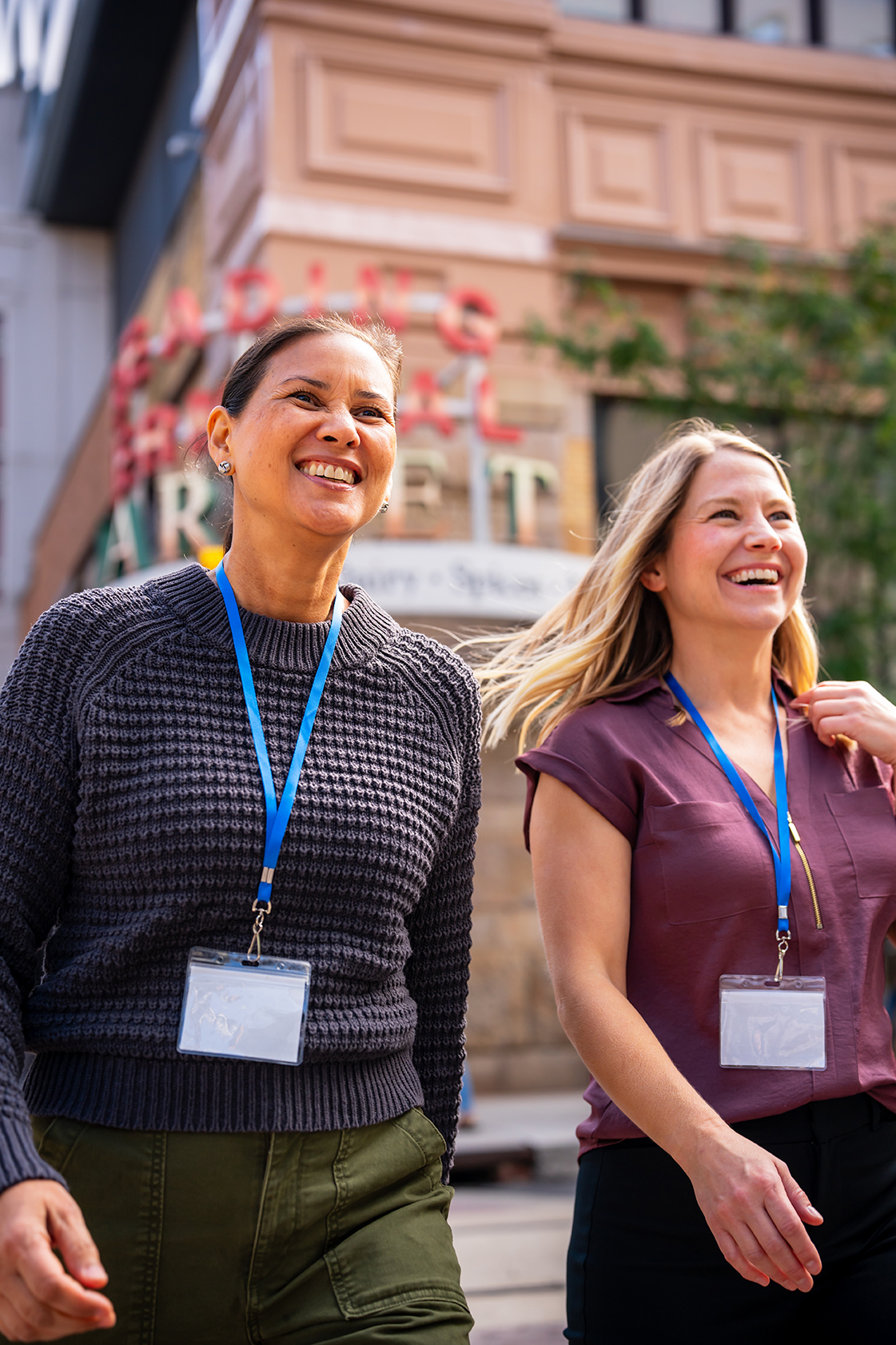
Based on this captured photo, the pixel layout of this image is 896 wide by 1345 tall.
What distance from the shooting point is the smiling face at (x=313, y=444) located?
215cm

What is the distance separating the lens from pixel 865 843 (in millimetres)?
2533

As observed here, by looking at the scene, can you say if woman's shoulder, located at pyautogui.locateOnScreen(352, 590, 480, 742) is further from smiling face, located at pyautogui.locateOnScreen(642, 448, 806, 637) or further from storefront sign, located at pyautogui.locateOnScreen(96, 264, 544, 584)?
storefront sign, located at pyautogui.locateOnScreen(96, 264, 544, 584)

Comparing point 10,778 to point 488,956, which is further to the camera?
point 488,956

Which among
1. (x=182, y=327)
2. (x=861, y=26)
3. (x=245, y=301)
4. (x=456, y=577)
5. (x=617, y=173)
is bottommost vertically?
(x=456, y=577)

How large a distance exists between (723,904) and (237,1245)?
96 cm

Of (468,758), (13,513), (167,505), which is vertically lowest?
(468,758)

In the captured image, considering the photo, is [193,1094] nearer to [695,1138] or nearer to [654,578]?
[695,1138]

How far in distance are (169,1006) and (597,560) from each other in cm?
140

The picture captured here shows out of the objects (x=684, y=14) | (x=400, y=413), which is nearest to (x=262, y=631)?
(x=400, y=413)

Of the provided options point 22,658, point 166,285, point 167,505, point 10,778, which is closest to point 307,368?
point 22,658

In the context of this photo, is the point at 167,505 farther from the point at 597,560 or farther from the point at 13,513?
the point at 13,513

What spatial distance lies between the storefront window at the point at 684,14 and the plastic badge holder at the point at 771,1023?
11546 mm

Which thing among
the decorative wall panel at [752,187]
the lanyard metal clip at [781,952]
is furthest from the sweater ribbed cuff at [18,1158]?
the decorative wall panel at [752,187]

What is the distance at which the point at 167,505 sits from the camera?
1070 centimetres
